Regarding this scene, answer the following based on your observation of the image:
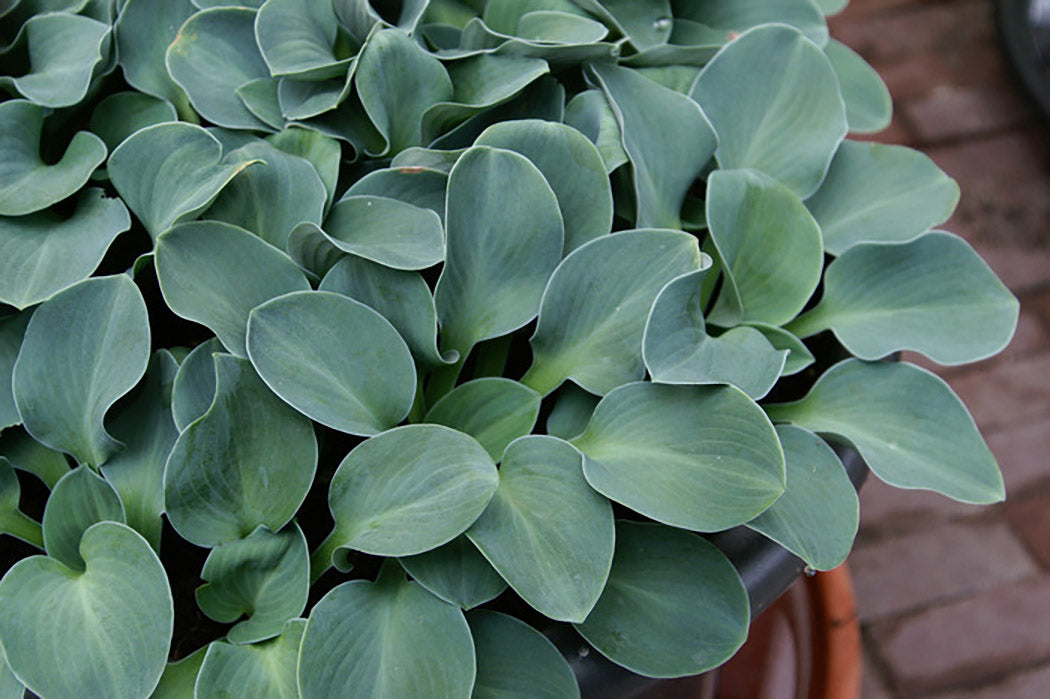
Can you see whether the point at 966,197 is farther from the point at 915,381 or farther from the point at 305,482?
the point at 305,482

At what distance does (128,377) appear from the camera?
0.45 meters

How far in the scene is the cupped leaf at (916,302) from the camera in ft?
1.66

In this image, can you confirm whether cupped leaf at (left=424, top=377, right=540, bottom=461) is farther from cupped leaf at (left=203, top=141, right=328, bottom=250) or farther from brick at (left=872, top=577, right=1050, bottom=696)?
brick at (left=872, top=577, right=1050, bottom=696)

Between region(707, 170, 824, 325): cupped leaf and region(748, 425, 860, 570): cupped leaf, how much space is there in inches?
2.8

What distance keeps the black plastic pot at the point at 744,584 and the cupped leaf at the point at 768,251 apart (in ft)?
0.25

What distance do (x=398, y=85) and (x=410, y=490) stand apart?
20 centimetres

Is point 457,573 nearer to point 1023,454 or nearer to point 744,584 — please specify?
point 744,584

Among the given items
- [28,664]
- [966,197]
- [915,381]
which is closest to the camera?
[28,664]

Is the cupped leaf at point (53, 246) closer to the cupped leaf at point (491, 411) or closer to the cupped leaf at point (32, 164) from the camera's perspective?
the cupped leaf at point (32, 164)

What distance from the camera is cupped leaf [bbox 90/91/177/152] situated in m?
0.54

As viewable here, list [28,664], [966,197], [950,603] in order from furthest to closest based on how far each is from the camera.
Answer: [966,197] < [950,603] < [28,664]

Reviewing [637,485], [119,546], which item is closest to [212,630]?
[119,546]

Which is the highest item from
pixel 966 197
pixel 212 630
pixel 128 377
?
pixel 128 377

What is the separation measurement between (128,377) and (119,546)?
0.24 ft
